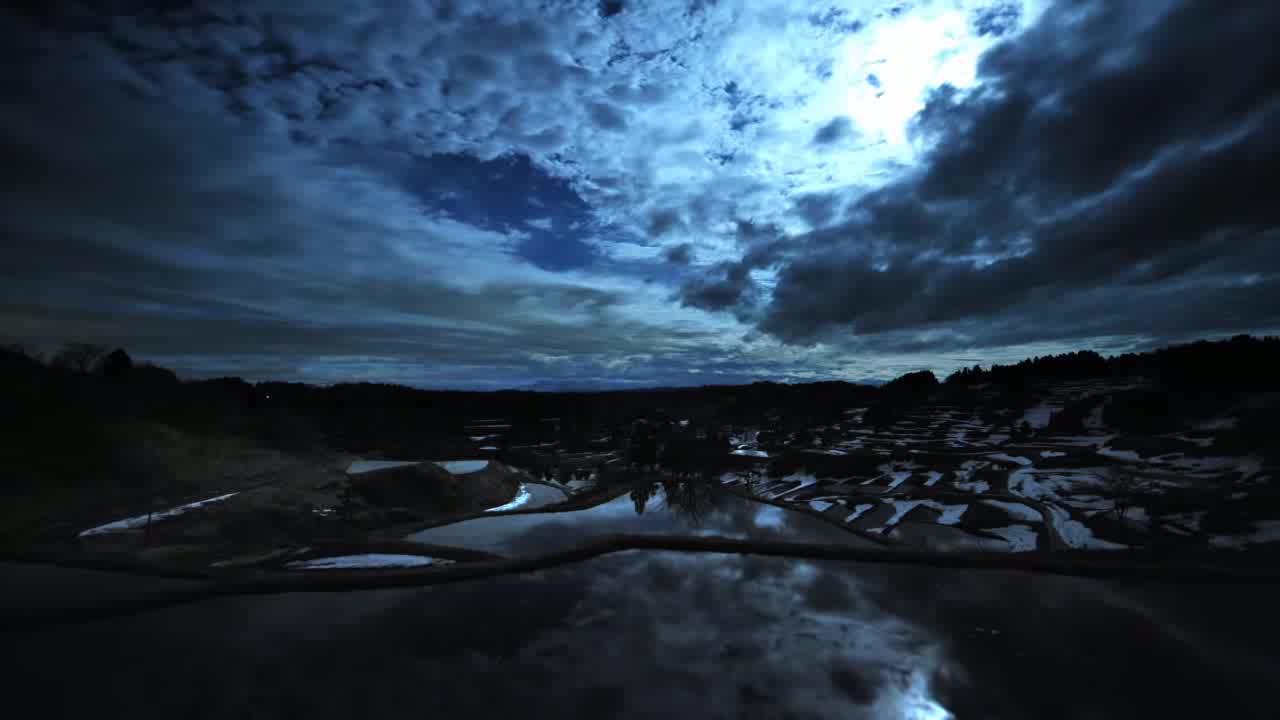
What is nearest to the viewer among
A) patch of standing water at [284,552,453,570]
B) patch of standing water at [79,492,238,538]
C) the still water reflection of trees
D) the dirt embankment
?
patch of standing water at [284,552,453,570]

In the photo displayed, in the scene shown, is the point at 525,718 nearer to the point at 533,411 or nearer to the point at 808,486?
the point at 808,486

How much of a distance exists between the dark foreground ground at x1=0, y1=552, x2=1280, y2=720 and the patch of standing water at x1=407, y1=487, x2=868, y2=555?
5.45 ft

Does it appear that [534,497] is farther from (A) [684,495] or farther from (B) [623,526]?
(B) [623,526]

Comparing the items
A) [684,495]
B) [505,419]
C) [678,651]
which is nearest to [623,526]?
[684,495]

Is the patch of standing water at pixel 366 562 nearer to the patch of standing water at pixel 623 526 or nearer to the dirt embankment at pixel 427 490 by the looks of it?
the patch of standing water at pixel 623 526

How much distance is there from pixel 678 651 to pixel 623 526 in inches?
144

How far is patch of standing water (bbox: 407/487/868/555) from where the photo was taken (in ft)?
20.6

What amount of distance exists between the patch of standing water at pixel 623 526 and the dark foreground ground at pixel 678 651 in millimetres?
1663

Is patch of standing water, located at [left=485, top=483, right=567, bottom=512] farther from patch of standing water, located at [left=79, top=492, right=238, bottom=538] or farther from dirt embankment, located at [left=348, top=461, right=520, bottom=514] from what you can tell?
patch of standing water, located at [left=79, top=492, right=238, bottom=538]

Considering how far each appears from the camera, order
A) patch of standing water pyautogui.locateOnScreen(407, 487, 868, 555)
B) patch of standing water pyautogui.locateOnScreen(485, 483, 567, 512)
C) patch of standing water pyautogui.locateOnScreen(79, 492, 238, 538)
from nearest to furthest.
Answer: patch of standing water pyautogui.locateOnScreen(407, 487, 868, 555) < patch of standing water pyautogui.locateOnScreen(79, 492, 238, 538) < patch of standing water pyautogui.locateOnScreen(485, 483, 567, 512)

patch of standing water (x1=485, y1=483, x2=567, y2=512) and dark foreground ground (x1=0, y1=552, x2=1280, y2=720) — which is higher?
dark foreground ground (x1=0, y1=552, x2=1280, y2=720)

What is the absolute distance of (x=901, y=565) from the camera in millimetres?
4875

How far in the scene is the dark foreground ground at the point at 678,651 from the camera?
9.31ft

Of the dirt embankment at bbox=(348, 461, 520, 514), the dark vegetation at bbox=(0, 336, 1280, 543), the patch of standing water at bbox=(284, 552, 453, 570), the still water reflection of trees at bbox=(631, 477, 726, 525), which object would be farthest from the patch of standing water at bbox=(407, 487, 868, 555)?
the dark vegetation at bbox=(0, 336, 1280, 543)
